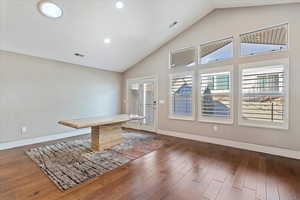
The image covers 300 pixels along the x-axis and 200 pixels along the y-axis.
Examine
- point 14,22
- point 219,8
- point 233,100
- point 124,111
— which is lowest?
point 124,111

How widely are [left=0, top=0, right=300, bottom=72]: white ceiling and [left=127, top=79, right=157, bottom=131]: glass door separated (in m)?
1.33

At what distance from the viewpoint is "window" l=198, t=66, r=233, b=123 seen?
3.42 m

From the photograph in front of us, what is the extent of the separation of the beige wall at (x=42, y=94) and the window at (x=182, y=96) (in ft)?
8.54

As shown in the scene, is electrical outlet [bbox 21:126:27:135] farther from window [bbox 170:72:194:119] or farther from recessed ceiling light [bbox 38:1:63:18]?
window [bbox 170:72:194:119]

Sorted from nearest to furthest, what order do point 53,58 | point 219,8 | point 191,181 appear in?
point 191,181 → point 219,8 → point 53,58

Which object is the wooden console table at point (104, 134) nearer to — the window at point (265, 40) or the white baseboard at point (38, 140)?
the white baseboard at point (38, 140)

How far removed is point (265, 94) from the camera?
298cm

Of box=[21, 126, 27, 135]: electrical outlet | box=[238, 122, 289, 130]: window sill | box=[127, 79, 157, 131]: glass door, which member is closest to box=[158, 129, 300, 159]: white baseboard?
box=[238, 122, 289, 130]: window sill

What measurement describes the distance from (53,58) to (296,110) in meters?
5.77

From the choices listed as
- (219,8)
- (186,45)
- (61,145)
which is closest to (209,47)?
(186,45)

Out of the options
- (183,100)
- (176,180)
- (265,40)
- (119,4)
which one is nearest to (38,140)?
(176,180)

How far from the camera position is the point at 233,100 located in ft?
10.9

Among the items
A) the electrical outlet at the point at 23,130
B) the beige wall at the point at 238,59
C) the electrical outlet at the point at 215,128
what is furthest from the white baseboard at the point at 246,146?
the electrical outlet at the point at 23,130

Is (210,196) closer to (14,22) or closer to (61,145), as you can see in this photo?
(61,145)
